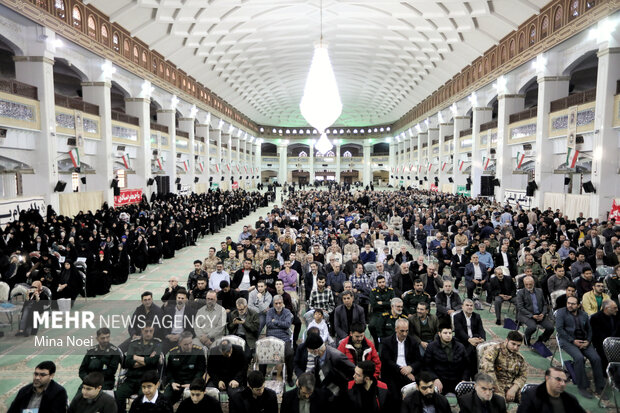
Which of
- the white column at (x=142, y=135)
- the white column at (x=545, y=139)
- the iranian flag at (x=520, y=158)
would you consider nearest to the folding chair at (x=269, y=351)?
the white column at (x=545, y=139)

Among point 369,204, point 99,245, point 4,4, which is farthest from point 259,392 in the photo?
point 369,204

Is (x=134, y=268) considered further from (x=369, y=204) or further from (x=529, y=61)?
(x=529, y=61)

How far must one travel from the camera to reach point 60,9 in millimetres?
15430

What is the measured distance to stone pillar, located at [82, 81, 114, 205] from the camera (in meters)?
18.9

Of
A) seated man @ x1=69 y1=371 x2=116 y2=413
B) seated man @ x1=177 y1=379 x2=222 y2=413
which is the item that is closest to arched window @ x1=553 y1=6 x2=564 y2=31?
seated man @ x1=177 y1=379 x2=222 y2=413

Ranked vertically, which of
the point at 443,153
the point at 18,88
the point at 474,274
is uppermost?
the point at 18,88

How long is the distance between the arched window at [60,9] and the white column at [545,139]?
64.1 feet

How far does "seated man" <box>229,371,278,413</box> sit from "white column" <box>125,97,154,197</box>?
832 inches

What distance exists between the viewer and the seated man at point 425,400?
3.52 meters

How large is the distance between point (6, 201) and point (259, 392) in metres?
13.4

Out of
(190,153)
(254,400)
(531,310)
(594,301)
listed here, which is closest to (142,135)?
(190,153)

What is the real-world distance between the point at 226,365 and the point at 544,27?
62.7ft

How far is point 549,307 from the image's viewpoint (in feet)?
23.6

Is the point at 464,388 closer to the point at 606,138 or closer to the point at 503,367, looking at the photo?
the point at 503,367
